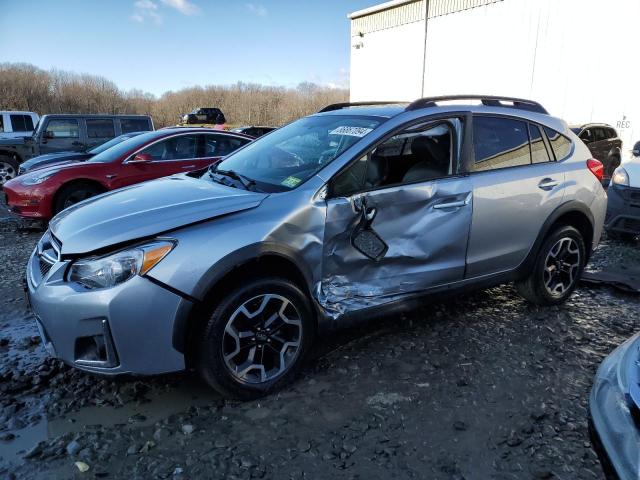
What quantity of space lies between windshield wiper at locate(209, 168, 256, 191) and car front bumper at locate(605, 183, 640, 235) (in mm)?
5027

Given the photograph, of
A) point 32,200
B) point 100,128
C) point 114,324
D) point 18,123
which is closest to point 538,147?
point 114,324

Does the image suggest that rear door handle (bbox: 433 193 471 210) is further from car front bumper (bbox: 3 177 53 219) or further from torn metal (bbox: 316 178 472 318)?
car front bumper (bbox: 3 177 53 219)

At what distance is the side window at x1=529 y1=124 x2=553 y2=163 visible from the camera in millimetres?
3775

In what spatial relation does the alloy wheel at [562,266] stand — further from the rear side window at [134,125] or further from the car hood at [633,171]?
the rear side window at [134,125]

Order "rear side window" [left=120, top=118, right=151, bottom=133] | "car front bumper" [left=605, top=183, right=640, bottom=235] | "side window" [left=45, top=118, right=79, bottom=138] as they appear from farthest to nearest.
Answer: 1. "rear side window" [left=120, top=118, right=151, bottom=133]
2. "side window" [left=45, top=118, right=79, bottom=138]
3. "car front bumper" [left=605, top=183, right=640, bottom=235]

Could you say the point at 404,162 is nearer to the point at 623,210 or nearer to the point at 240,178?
the point at 240,178

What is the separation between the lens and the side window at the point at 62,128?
11438mm

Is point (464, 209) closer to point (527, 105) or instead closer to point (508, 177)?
point (508, 177)

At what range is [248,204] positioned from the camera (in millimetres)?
2703

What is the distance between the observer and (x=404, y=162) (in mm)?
3271

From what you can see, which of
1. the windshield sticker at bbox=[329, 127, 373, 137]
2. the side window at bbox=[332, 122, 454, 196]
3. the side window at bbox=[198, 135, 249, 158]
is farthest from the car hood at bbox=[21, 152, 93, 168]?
the side window at bbox=[332, 122, 454, 196]

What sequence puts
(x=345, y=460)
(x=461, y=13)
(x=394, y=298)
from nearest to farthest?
(x=345, y=460) → (x=394, y=298) → (x=461, y=13)

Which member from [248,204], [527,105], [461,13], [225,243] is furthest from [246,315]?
[461,13]

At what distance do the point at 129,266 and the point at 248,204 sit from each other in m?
0.72
